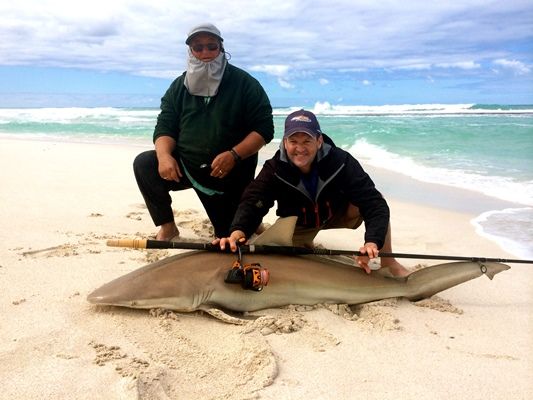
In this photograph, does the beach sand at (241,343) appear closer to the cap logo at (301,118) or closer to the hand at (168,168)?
the hand at (168,168)

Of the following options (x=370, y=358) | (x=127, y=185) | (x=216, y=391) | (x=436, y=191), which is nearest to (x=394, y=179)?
(x=436, y=191)

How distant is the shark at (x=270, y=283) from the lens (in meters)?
3.08

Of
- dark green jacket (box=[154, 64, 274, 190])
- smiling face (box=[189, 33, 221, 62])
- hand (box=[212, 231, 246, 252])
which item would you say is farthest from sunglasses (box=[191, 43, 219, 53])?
hand (box=[212, 231, 246, 252])

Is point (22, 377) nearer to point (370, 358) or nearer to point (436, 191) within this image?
point (370, 358)

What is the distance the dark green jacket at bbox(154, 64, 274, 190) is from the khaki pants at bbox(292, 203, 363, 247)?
843 millimetres

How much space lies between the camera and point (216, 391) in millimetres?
2355

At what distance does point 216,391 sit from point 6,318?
4.37ft

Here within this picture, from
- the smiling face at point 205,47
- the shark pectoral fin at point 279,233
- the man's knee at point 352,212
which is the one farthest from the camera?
the smiling face at point 205,47

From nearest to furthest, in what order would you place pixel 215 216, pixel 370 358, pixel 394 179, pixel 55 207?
1. pixel 370 358
2. pixel 215 216
3. pixel 55 207
4. pixel 394 179

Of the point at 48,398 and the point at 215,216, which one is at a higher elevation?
the point at 215,216

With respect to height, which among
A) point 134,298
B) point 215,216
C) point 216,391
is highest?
point 215,216

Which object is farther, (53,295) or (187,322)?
(53,295)

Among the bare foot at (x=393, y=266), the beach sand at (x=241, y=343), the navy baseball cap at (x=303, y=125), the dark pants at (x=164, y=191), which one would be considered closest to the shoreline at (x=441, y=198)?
the dark pants at (x=164, y=191)

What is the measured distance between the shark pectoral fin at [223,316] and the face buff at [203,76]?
201 centimetres
